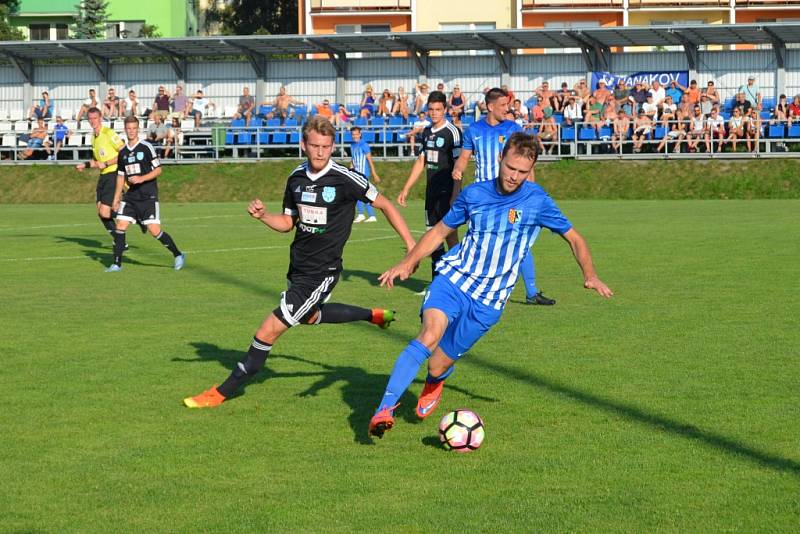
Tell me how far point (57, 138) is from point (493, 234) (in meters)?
33.4

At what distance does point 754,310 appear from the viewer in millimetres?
11945

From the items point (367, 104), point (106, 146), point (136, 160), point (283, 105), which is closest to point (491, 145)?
point (136, 160)

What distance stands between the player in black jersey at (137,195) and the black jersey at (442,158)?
14.2 feet

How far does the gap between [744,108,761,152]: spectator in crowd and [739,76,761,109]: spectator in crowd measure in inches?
25.1

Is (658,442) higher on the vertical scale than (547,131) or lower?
lower

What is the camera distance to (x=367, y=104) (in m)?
37.6

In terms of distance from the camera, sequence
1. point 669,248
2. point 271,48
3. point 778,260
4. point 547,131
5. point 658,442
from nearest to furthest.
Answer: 1. point 658,442
2. point 778,260
3. point 669,248
4. point 547,131
5. point 271,48

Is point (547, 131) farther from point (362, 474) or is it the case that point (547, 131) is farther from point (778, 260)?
point (362, 474)

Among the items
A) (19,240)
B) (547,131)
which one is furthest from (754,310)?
(547,131)

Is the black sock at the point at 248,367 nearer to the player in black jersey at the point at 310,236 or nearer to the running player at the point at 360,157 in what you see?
the player in black jersey at the point at 310,236

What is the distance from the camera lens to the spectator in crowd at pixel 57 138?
3803 cm

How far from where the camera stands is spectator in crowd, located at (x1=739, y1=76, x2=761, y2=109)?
34.9m

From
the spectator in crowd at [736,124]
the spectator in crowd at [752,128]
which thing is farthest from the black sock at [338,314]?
the spectator in crowd at [736,124]

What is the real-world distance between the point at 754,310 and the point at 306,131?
6.05m
